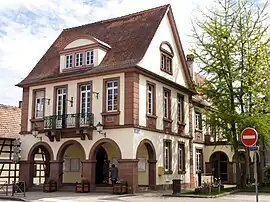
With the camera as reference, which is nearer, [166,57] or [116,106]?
[116,106]

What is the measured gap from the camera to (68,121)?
86.3ft

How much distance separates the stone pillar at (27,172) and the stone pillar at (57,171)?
2.07 meters

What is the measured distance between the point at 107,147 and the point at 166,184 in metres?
4.58

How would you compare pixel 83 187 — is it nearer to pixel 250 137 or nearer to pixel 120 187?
pixel 120 187

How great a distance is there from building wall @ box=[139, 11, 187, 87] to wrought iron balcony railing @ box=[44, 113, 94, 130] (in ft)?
15.1

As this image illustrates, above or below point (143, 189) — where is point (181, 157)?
above

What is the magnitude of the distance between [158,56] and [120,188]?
30.9 ft

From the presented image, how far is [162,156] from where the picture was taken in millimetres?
27172

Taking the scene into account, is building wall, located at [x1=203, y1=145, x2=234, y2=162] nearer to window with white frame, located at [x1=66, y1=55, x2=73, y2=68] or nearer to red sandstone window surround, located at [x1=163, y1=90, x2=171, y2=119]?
red sandstone window surround, located at [x1=163, y1=90, x2=171, y2=119]

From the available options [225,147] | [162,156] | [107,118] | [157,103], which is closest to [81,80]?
[107,118]

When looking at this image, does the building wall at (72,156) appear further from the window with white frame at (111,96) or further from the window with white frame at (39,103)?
the window with white frame at (111,96)

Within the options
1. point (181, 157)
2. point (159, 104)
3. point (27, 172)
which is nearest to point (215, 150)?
point (181, 157)

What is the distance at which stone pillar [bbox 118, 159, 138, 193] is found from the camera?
23.5 metres

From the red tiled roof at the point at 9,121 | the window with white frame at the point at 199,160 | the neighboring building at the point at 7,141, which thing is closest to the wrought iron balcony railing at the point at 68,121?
the neighboring building at the point at 7,141
